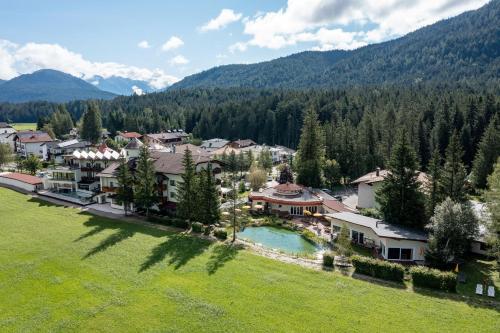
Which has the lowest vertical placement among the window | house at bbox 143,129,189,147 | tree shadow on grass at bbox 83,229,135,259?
the window

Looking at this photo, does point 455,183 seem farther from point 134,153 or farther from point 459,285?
point 134,153

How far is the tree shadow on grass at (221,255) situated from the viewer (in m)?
33.7

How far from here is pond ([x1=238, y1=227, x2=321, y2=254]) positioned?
4050 cm

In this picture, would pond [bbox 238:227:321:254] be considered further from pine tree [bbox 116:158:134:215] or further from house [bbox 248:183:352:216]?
pine tree [bbox 116:158:134:215]

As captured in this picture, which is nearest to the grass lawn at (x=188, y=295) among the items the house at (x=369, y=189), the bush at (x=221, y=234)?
the bush at (x=221, y=234)

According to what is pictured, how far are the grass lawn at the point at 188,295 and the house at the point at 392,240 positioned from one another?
732 centimetres

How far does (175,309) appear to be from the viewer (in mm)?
26812

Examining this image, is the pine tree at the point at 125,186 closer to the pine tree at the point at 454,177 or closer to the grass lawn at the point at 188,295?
the grass lawn at the point at 188,295

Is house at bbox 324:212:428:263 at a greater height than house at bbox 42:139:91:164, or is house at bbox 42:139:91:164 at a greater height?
house at bbox 42:139:91:164

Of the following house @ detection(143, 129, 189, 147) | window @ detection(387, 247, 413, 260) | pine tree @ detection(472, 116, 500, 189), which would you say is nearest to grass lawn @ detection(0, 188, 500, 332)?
window @ detection(387, 247, 413, 260)

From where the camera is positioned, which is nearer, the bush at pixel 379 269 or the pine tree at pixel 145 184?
the bush at pixel 379 269

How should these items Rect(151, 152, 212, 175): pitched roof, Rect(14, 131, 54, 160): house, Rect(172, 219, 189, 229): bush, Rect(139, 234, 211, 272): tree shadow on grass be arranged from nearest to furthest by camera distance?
Rect(139, 234, 211, 272): tree shadow on grass → Rect(172, 219, 189, 229): bush → Rect(151, 152, 212, 175): pitched roof → Rect(14, 131, 54, 160): house

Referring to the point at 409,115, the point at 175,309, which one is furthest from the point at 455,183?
the point at 409,115

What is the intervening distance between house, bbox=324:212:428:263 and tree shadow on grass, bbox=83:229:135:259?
24568 millimetres
